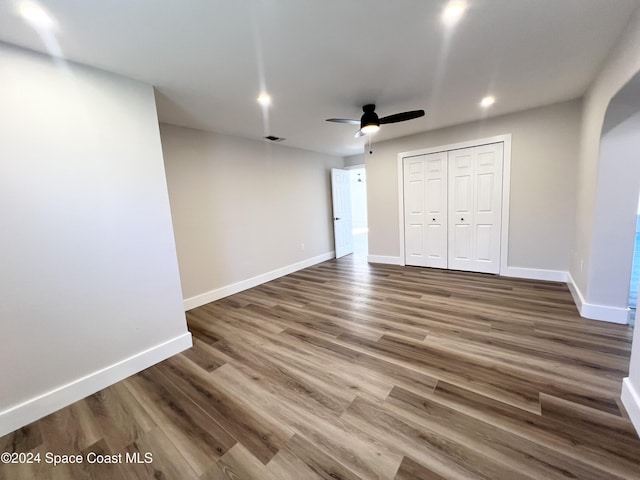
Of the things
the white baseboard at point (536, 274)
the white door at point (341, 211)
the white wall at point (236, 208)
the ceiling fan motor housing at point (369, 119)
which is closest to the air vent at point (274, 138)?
the white wall at point (236, 208)

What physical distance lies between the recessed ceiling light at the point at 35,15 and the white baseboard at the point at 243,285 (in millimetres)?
2989

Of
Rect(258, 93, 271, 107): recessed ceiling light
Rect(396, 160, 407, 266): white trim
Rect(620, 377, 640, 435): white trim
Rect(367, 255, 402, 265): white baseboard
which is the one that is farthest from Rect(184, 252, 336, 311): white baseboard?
Rect(620, 377, 640, 435): white trim

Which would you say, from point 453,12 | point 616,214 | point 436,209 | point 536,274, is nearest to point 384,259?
point 436,209

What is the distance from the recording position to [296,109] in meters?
3.22

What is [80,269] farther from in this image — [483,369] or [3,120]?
[483,369]

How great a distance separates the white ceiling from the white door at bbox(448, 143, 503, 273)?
118 cm

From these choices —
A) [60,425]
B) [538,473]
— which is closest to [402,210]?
[538,473]

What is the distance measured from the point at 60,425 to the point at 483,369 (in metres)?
3.13

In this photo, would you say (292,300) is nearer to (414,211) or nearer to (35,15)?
(414,211)

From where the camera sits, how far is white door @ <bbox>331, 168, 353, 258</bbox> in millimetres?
6199

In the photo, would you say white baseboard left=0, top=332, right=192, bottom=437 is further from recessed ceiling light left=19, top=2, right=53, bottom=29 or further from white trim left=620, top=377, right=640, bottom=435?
white trim left=620, top=377, right=640, bottom=435

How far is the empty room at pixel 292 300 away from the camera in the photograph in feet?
5.05

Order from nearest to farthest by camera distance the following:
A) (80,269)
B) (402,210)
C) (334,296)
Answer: (80,269)
(334,296)
(402,210)

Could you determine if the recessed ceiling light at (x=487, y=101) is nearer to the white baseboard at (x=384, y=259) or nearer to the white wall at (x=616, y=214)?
the white wall at (x=616, y=214)
